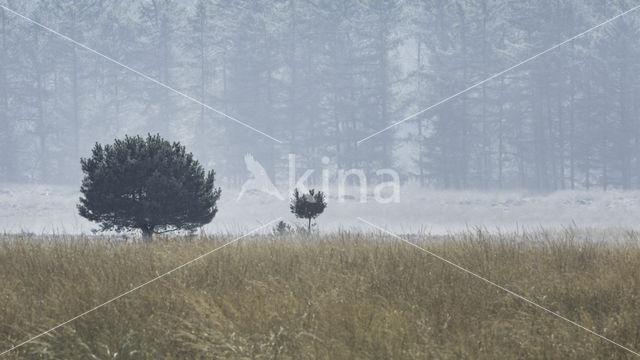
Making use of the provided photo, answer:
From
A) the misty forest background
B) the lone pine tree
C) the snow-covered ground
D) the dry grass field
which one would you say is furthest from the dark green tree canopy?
the misty forest background

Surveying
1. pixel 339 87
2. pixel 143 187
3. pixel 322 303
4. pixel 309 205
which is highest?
pixel 339 87

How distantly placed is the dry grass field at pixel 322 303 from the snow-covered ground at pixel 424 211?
21.3 m

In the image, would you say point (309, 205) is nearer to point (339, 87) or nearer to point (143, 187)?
point (143, 187)

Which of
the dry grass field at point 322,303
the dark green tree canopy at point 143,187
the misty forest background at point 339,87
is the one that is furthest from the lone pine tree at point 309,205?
the misty forest background at point 339,87

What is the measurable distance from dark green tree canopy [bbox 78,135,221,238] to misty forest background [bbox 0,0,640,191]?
36.0 metres

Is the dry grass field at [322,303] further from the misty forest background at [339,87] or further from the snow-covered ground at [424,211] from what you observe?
the misty forest background at [339,87]

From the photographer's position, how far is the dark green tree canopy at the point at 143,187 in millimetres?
13703

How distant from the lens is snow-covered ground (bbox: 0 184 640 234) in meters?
33.1

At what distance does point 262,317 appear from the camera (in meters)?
5.87

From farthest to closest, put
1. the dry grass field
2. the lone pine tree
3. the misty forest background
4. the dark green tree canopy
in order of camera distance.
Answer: the misty forest background, the lone pine tree, the dark green tree canopy, the dry grass field

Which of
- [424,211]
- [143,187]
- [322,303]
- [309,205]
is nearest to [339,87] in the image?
[424,211]

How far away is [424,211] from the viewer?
3734 centimetres

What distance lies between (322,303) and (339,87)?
46668mm

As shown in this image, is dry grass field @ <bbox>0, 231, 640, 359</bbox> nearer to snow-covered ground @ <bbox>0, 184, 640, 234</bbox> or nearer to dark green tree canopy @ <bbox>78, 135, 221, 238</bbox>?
dark green tree canopy @ <bbox>78, 135, 221, 238</bbox>
